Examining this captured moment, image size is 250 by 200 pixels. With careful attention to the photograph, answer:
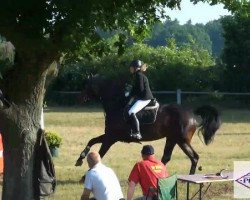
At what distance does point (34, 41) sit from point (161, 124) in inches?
283

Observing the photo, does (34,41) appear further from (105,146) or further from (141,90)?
(105,146)

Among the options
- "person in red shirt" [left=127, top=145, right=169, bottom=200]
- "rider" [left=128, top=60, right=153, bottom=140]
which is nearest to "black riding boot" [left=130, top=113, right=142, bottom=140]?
"rider" [left=128, top=60, right=153, bottom=140]

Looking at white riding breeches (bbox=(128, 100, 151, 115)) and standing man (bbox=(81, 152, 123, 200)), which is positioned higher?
white riding breeches (bbox=(128, 100, 151, 115))

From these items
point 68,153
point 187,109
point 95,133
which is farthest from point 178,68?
point 187,109

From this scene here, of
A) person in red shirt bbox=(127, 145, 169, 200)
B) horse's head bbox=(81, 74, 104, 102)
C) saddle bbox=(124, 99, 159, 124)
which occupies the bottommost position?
person in red shirt bbox=(127, 145, 169, 200)

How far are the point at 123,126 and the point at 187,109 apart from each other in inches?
59.3

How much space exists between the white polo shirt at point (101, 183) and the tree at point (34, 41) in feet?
5.02

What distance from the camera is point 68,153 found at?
19.7 m

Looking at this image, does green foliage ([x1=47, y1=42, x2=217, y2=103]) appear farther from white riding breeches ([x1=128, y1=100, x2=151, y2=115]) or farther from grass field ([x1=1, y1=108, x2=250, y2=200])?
white riding breeches ([x1=128, y1=100, x2=151, y2=115])

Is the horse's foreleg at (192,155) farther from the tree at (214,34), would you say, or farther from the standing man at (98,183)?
the tree at (214,34)

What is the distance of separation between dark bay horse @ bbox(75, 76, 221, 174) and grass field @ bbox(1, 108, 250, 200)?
806mm

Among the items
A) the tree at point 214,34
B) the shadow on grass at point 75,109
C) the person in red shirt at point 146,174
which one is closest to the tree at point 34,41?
→ the person in red shirt at point 146,174

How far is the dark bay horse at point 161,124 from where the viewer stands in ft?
48.7

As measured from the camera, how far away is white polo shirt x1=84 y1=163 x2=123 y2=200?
8.32 m
